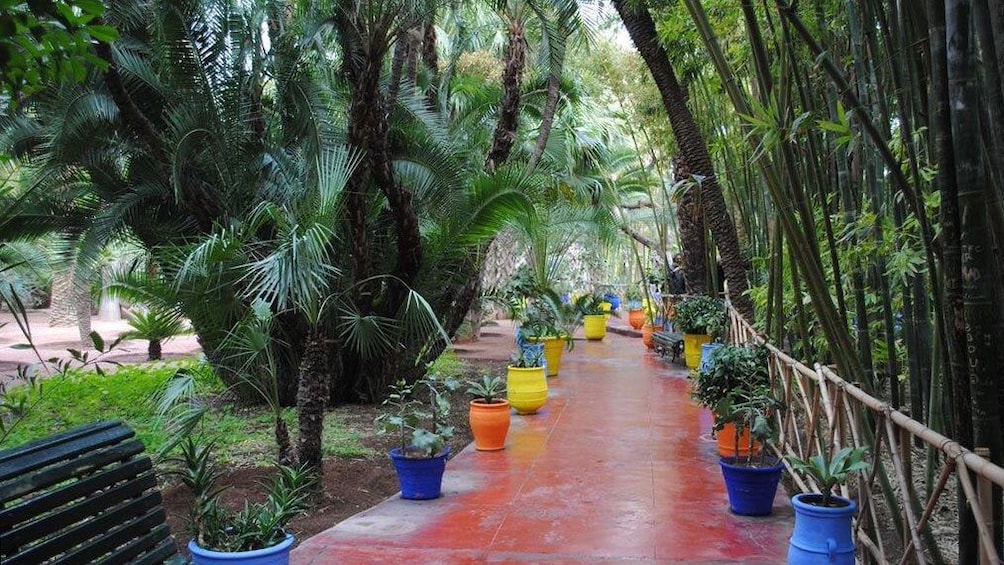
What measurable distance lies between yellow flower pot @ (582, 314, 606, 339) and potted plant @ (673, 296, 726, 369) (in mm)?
5068

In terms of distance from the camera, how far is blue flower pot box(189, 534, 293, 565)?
3469mm

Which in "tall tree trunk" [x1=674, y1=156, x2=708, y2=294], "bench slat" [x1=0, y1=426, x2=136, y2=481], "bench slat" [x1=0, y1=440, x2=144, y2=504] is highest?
"tall tree trunk" [x1=674, y1=156, x2=708, y2=294]

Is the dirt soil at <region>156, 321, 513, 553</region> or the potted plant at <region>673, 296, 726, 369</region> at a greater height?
the potted plant at <region>673, 296, 726, 369</region>

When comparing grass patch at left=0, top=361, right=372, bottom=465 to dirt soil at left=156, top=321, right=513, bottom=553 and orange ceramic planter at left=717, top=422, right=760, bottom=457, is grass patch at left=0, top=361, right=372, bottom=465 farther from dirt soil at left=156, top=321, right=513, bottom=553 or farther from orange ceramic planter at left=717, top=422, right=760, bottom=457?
orange ceramic planter at left=717, top=422, right=760, bottom=457

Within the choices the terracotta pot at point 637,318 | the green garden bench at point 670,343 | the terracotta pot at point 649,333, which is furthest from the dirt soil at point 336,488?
the terracotta pot at point 637,318

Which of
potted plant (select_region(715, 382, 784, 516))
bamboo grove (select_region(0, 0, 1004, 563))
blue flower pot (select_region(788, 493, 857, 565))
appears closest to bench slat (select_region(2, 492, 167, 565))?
bamboo grove (select_region(0, 0, 1004, 563))

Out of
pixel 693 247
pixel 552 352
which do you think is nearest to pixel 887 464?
pixel 552 352

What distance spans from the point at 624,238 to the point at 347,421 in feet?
51.1

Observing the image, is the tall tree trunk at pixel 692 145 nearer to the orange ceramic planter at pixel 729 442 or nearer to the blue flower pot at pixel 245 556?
the orange ceramic planter at pixel 729 442

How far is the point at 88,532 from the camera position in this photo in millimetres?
2613

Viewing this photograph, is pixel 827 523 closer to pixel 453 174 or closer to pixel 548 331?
pixel 453 174

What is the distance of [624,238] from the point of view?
77.2 feet

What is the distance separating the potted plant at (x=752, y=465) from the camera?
5223 mm

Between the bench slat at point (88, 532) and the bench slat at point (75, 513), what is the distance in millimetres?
23
